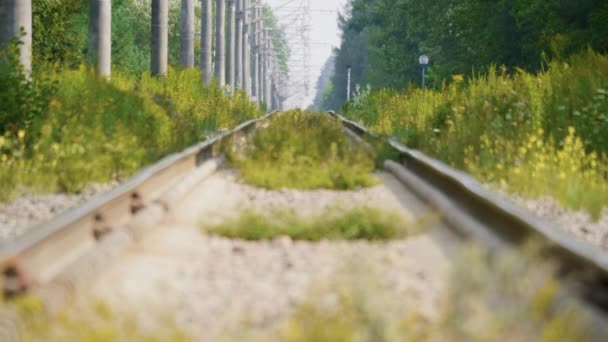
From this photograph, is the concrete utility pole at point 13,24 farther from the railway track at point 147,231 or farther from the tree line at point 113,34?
the railway track at point 147,231

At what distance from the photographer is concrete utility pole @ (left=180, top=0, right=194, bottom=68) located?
30156 mm

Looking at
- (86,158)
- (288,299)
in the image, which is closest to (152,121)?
(86,158)

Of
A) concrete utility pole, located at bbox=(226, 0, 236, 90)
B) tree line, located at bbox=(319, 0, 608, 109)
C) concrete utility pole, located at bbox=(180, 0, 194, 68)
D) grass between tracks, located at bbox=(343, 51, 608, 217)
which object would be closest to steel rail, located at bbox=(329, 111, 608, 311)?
grass between tracks, located at bbox=(343, 51, 608, 217)

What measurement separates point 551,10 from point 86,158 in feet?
69.5

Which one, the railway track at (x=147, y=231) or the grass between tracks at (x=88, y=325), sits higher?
the railway track at (x=147, y=231)

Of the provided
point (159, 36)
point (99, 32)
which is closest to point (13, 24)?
point (99, 32)

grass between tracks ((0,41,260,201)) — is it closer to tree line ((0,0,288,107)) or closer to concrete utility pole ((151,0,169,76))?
tree line ((0,0,288,107))

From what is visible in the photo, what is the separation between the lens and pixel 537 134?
11141mm

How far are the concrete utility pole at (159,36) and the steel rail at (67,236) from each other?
16.6 metres

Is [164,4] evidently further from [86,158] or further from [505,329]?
[505,329]

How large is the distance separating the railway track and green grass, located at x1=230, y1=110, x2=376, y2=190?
71 centimetres

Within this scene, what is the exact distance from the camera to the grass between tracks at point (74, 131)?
30.5ft

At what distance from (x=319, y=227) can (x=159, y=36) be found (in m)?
19.0

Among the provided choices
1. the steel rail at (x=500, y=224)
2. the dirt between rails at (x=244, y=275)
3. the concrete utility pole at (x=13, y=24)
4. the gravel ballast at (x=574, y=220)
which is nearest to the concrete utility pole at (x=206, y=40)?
the concrete utility pole at (x=13, y=24)
